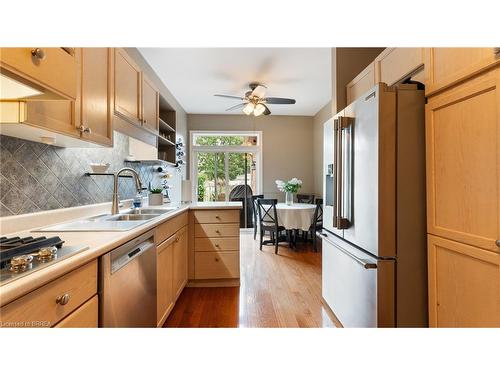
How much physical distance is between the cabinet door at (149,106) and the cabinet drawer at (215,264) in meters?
1.42

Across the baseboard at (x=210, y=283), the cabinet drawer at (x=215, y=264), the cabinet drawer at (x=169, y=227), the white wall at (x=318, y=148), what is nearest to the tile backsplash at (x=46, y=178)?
the cabinet drawer at (x=169, y=227)

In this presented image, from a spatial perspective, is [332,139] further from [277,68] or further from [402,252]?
[277,68]

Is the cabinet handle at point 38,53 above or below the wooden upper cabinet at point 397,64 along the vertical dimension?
below

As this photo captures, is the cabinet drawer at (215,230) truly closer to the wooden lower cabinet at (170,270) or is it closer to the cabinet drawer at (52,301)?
the wooden lower cabinet at (170,270)

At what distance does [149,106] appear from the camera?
7.64 feet

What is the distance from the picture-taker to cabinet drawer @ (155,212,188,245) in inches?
68.3

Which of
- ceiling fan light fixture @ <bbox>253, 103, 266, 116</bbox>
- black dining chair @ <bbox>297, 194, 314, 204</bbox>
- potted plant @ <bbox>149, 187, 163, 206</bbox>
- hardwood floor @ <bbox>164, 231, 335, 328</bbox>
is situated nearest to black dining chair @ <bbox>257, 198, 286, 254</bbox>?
hardwood floor @ <bbox>164, 231, 335, 328</bbox>

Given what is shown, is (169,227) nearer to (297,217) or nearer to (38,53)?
(38,53)

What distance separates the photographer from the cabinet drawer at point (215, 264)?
2.67 meters

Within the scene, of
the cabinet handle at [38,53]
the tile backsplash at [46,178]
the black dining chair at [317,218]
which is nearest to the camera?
the cabinet handle at [38,53]

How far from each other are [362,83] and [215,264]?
227 centimetres

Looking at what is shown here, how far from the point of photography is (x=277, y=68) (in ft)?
11.1

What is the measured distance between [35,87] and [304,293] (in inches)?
102
